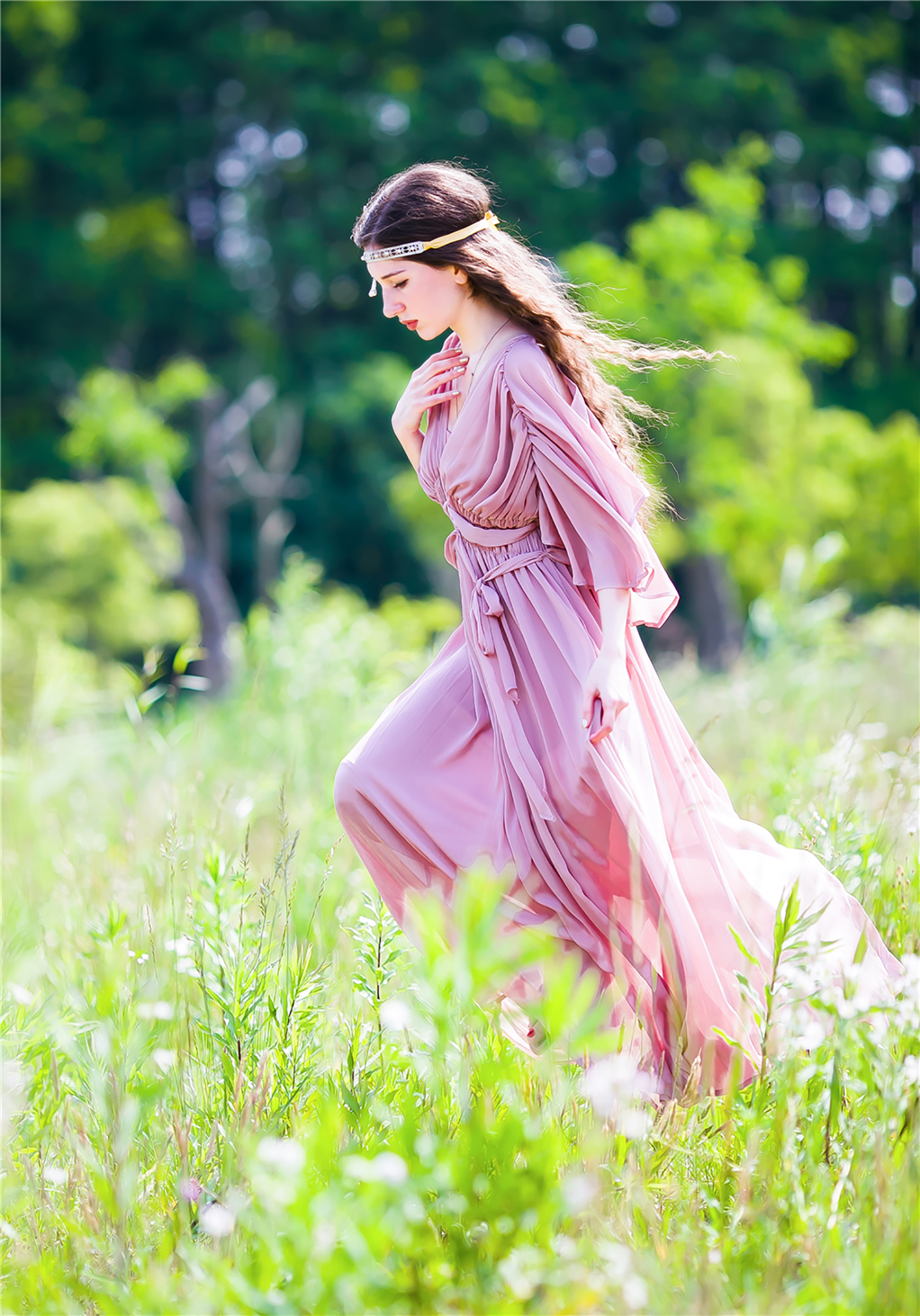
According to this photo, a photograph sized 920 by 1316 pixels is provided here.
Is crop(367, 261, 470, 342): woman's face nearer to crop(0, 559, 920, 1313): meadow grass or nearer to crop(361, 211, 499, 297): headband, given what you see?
crop(361, 211, 499, 297): headband

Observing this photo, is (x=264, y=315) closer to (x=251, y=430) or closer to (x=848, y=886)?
(x=251, y=430)

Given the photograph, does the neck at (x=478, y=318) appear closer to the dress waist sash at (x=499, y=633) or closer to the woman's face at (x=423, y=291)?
the woman's face at (x=423, y=291)

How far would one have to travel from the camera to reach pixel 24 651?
11.3m

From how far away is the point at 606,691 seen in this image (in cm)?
183

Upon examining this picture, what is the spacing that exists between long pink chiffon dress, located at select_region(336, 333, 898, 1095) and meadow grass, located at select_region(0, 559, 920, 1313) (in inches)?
5.1

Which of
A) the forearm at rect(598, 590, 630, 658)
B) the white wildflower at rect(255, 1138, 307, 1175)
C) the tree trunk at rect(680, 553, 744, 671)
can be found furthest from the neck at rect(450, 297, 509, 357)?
the tree trunk at rect(680, 553, 744, 671)

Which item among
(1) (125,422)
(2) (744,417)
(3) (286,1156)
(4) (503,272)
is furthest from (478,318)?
(1) (125,422)

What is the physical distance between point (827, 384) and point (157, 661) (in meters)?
19.7

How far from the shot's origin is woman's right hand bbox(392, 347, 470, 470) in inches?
85.6

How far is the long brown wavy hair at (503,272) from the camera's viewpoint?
207cm

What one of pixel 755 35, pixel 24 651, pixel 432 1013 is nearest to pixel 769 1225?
pixel 432 1013

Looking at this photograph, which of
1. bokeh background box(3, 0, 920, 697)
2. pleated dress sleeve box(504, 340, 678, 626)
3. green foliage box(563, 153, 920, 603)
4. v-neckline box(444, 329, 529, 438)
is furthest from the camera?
bokeh background box(3, 0, 920, 697)

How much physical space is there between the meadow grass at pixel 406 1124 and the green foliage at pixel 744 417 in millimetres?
11382

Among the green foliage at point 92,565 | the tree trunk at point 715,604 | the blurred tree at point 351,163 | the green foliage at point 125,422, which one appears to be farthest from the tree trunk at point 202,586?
the tree trunk at point 715,604
